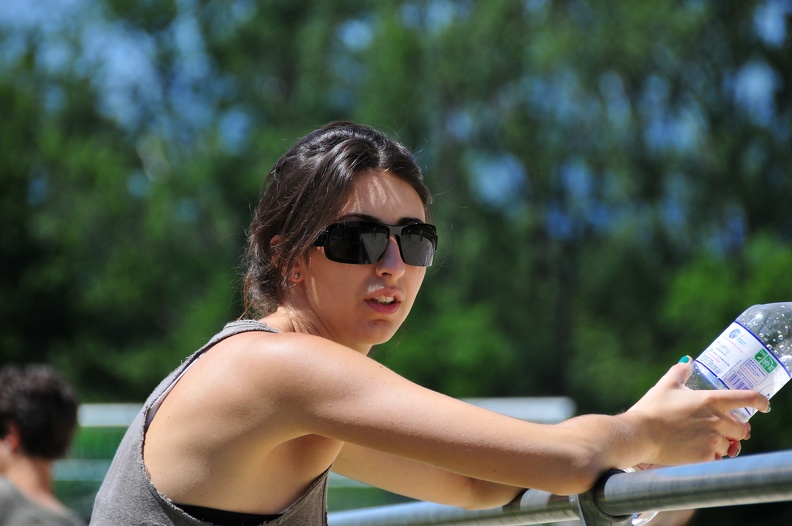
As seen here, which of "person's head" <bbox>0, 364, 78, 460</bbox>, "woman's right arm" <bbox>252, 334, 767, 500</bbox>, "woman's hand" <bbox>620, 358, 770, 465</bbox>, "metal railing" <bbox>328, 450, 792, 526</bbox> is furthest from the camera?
"person's head" <bbox>0, 364, 78, 460</bbox>

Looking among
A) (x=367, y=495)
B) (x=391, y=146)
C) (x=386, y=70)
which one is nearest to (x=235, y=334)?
(x=391, y=146)

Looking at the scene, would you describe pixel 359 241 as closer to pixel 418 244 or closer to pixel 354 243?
pixel 354 243

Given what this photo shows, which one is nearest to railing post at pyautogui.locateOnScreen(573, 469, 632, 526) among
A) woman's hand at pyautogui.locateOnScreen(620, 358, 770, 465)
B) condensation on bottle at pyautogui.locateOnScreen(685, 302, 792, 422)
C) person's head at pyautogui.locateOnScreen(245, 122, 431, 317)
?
woman's hand at pyautogui.locateOnScreen(620, 358, 770, 465)

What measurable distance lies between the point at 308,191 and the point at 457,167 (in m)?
29.0

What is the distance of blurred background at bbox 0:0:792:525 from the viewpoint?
2703 cm

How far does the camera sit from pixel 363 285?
6.04 feet

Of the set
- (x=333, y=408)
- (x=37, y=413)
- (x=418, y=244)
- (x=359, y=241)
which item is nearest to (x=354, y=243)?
(x=359, y=241)

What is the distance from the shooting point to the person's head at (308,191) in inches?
72.8

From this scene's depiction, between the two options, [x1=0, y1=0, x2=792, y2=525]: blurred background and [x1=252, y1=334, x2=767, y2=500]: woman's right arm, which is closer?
[x1=252, y1=334, x2=767, y2=500]: woman's right arm

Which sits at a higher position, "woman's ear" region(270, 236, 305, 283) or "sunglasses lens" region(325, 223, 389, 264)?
"sunglasses lens" region(325, 223, 389, 264)

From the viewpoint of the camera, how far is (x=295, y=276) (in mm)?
1900

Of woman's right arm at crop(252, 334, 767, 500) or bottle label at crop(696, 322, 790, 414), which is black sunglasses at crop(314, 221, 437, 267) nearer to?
woman's right arm at crop(252, 334, 767, 500)

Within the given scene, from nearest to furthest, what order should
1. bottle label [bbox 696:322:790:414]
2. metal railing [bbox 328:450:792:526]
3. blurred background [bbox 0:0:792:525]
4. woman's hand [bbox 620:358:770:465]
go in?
metal railing [bbox 328:450:792:526] → woman's hand [bbox 620:358:770:465] → bottle label [bbox 696:322:790:414] → blurred background [bbox 0:0:792:525]

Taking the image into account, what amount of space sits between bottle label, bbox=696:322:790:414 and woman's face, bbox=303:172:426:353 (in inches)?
20.8
